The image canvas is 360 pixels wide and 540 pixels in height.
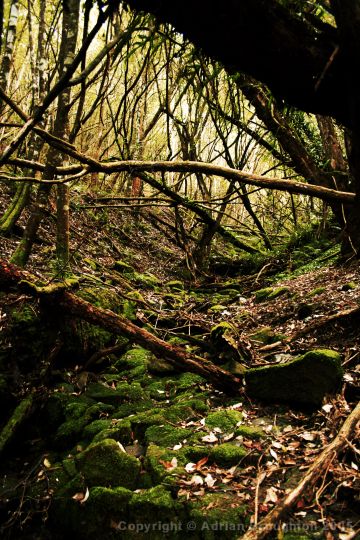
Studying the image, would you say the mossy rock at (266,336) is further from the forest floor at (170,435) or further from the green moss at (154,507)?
the green moss at (154,507)

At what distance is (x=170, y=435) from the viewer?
2943 millimetres

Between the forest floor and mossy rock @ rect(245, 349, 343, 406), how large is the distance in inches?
2.7

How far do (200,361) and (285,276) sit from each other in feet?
17.0

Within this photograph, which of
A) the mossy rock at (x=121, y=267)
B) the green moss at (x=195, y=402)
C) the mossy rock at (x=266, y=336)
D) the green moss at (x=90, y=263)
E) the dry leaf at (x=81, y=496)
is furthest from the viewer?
the mossy rock at (x=121, y=267)

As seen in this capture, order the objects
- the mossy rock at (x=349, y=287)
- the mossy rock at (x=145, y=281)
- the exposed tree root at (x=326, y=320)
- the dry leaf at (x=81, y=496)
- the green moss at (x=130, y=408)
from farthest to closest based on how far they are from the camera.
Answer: the mossy rock at (x=145, y=281) → the mossy rock at (x=349, y=287) → the exposed tree root at (x=326, y=320) → the green moss at (x=130, y=408) → the dry leaf at (x=81, y=496)

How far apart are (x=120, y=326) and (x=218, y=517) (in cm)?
193

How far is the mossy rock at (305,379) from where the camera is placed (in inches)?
112

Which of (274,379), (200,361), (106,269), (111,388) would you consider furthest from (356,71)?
(106,269)

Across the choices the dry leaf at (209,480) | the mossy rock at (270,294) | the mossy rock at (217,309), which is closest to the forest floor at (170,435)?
the dry leaf at (209,480)

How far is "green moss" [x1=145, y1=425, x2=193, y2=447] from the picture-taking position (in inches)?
113

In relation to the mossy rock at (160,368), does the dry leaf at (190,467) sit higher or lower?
lower

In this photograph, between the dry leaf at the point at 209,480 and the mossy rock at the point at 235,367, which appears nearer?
the dry leaf at the point at 209,480

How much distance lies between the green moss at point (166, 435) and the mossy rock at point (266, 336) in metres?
1.83

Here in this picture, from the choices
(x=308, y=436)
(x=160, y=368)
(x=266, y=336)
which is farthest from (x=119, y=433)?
(x=266, y=336)
